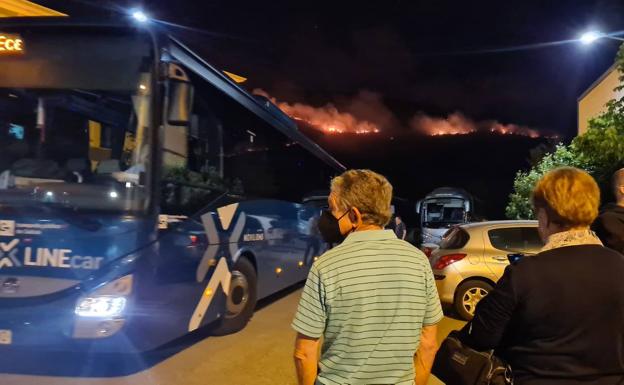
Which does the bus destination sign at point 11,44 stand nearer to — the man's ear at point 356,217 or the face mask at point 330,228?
the face mask at point 330,228

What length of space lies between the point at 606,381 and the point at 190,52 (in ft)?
17.5

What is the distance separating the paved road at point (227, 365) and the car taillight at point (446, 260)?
105 centimetres

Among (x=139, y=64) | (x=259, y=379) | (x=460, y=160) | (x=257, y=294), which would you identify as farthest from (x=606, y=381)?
(x=460, y=160)

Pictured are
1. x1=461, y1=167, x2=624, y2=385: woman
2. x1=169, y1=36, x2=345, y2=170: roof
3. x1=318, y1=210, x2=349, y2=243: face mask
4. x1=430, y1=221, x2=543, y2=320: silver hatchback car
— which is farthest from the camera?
x1=430, y1=221, x2=543, y2=320: silver hatchback car

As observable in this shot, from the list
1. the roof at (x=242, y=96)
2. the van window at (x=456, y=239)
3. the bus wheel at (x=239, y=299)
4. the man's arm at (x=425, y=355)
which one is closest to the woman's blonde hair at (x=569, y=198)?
the man's arm at (x=425, y=355)

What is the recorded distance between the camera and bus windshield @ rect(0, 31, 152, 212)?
509cm

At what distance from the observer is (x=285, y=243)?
966cm

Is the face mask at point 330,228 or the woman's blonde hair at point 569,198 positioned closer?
the woman's blonde hair at point 569,198

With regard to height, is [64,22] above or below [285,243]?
above

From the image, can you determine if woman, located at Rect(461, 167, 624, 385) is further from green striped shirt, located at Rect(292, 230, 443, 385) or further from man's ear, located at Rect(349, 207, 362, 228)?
man's ear, located at Rect(349, 207, 362, 228)

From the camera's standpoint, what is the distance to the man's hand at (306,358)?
223 cm

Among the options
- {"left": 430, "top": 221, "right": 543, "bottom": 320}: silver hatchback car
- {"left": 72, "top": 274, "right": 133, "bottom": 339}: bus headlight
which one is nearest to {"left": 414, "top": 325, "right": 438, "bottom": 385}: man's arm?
{"left": 72, "top": 274, "right": 133, "bottom": 339}: bus headlight

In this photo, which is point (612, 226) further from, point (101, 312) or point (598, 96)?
point (598, 96)

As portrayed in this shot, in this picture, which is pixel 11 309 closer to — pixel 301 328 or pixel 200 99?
pixel 200 99
